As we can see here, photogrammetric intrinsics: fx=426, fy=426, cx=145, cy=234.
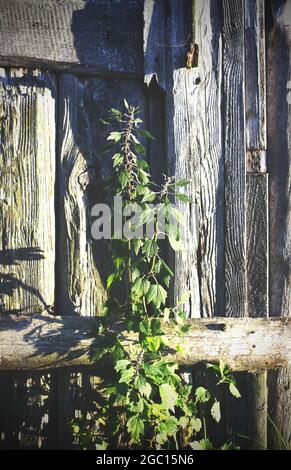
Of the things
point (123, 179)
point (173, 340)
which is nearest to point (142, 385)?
point (173, 340)

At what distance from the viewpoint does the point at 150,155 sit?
237 centimetres

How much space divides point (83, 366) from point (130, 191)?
3.16 feet

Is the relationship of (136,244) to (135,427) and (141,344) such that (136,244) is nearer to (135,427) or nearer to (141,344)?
(141,344)

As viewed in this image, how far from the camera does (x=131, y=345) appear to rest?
2166 mm

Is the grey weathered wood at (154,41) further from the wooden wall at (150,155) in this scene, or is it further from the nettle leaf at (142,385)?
the nettle leaf at (142,385)

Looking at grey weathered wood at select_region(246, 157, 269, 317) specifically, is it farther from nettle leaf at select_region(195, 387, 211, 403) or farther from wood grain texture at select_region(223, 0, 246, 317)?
Result: nettle leaf at select_region(195, 387, 211, 403)

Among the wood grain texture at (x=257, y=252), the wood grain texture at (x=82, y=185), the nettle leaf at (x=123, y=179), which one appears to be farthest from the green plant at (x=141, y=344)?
the wood grain texture at (x=257, y=252)

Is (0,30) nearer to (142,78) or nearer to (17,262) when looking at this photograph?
(142,78)

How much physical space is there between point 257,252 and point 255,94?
87 centimetres

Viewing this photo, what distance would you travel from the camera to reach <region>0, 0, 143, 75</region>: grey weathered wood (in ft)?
7.20

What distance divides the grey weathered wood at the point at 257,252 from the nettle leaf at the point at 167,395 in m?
0.63

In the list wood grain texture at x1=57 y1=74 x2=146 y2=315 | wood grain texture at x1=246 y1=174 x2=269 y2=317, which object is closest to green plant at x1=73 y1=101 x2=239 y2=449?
wood grain texture at x1=57 y1=74 x2=146 y2=315

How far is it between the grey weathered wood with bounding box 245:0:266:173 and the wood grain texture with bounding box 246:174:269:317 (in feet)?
0.62
